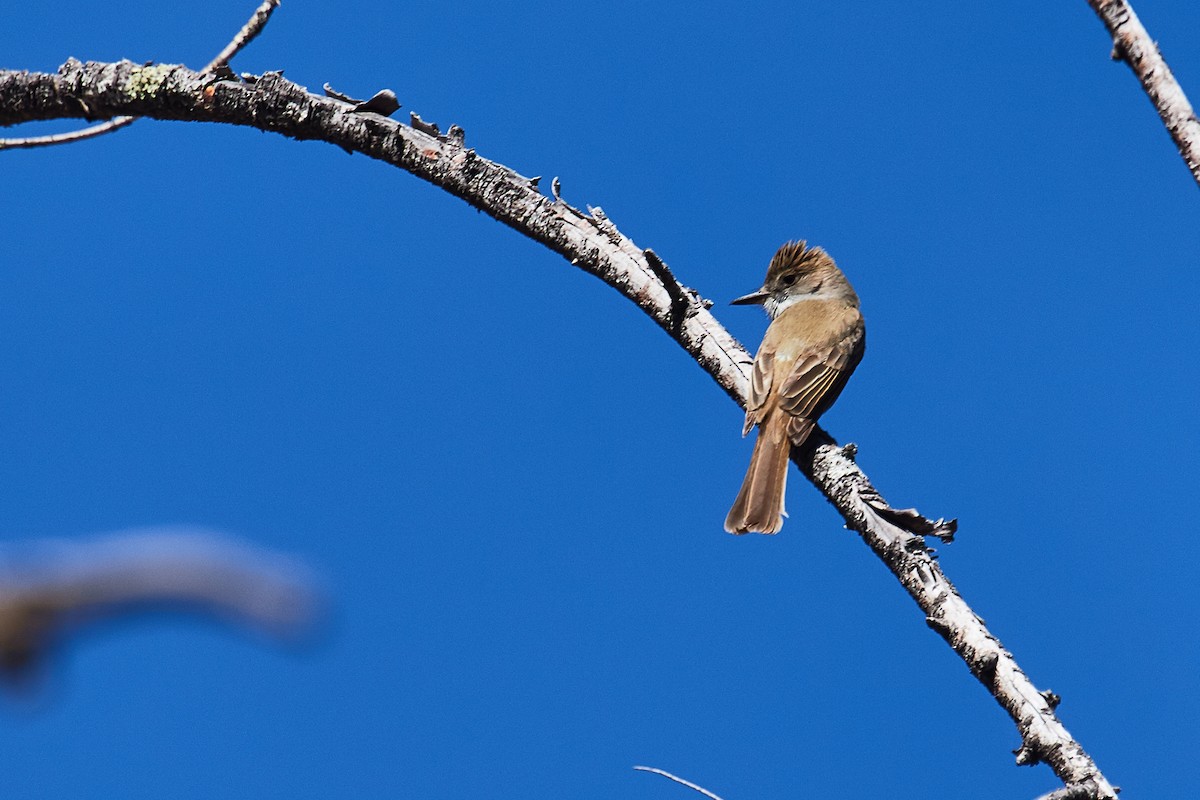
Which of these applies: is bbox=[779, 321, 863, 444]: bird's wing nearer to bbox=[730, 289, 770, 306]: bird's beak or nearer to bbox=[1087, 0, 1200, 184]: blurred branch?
bbox=[730, 289, 770, 306]: bird's beak

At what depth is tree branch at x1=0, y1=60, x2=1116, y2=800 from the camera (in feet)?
13.1

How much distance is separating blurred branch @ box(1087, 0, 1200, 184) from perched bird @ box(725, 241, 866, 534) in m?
2.13

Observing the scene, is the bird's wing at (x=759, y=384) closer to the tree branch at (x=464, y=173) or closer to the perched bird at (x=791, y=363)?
the perched bird at (x=791, y=363)

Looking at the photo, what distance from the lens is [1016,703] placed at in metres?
2.94

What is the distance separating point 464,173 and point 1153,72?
237cm

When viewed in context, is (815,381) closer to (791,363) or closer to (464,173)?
(791,363)

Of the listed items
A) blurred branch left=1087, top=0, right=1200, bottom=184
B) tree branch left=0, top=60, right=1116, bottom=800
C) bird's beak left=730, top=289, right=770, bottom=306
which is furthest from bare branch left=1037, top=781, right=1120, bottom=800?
bird's beak left=730, top=289, right=770, bottom=306

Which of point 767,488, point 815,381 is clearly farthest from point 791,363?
point 767,488

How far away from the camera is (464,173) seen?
4.31 metres

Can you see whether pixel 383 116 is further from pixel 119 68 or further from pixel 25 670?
pixel 25 670

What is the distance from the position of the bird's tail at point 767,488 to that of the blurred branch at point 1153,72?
2.99 metres

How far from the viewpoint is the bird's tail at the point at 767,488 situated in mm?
5797

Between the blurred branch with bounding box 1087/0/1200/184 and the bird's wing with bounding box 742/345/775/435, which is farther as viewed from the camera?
the bird's wing with bounding box 742/345/775/435

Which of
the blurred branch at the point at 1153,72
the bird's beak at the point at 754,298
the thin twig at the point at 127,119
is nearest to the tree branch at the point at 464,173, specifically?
the thin twig at the point at 127,119
